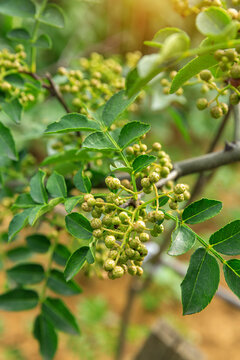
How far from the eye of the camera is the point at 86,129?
0.54 m

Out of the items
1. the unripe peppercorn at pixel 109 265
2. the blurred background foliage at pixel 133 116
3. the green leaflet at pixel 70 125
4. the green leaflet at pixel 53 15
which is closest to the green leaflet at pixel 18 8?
the green leaflet at pixel 53 15

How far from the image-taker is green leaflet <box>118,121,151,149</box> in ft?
1.69

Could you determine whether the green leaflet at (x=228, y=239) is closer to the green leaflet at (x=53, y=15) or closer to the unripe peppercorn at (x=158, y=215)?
the unripe peppercorn at (x=158, y=215)

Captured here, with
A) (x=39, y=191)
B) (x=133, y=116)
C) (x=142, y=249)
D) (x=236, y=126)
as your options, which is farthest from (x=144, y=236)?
(x=133, y=116)

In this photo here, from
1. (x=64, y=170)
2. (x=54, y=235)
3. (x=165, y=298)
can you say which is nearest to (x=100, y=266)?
(x=54, y=235)

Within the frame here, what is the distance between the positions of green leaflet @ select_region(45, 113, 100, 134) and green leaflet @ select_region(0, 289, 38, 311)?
0.36m

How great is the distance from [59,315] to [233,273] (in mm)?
375

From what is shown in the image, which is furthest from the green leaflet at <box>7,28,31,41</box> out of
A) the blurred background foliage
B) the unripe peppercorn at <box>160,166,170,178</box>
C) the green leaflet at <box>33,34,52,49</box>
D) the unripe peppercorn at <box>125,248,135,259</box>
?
the unripe peppercorn at <box>125,248,135,259</box>

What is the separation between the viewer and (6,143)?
25.0 inches

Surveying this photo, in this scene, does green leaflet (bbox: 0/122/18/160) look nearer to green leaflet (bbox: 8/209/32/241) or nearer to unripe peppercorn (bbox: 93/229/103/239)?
green leaflet (bbox: 8/209/32/241)

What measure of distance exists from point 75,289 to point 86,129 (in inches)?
11.4

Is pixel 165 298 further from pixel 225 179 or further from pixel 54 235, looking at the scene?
pixel 54 235

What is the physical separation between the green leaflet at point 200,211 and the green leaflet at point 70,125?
18cm

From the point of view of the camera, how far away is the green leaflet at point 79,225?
1.63 ft
